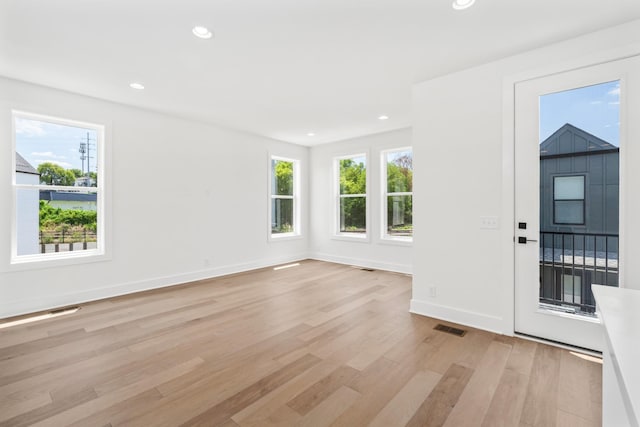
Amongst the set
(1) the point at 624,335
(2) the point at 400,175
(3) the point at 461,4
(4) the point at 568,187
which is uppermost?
(3) the point at 461,4

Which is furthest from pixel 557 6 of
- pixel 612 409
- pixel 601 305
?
pixel 612 409

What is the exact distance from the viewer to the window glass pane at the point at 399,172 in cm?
563

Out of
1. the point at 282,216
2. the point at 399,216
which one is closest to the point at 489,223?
the point at 399,216

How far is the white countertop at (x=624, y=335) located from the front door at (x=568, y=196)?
1.14 meters

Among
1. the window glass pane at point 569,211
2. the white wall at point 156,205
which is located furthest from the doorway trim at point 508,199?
the white wall at point 156,205

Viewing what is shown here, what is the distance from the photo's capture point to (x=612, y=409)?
1.21 m

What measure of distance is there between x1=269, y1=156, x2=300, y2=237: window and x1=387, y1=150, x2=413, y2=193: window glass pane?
221 centimetres

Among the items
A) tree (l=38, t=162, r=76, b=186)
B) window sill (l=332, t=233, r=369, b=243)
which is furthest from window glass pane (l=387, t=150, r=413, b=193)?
tree (l=38, t=162, r=76, b=186)

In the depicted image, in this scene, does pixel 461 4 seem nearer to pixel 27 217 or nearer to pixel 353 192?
pixel 353 192

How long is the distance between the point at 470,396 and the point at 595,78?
2.70 m

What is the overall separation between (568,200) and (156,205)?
5.02 m

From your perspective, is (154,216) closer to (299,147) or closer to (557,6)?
(299,147)

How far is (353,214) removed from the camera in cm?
646

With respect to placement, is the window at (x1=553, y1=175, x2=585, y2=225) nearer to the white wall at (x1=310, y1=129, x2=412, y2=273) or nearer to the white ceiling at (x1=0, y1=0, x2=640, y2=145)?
the white ceiling at (x1=0, y1=0, x2=640, y2=145)
